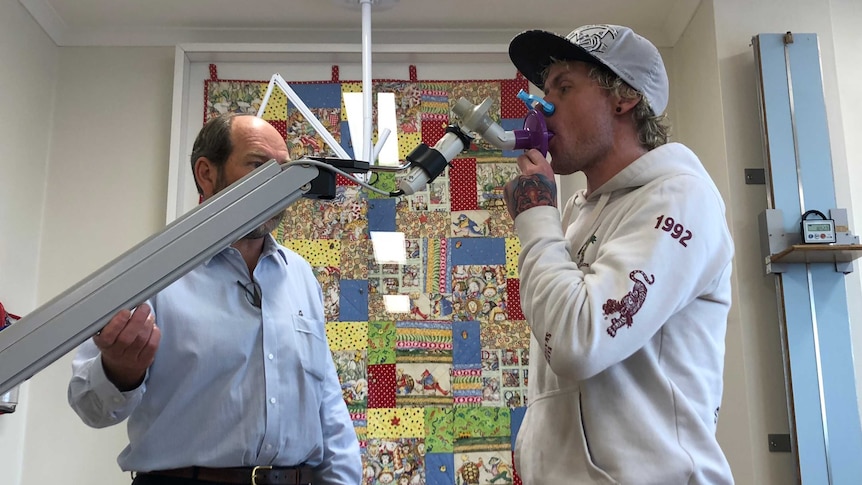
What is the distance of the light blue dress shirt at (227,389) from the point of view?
1469 mm

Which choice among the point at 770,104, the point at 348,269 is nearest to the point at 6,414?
the point at 348,269

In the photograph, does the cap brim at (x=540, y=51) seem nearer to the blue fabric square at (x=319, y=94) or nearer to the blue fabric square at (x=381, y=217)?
the blue fabric square at (x=381, y=217)

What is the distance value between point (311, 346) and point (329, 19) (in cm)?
181

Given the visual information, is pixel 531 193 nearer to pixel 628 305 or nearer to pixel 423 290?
pixel 628 305

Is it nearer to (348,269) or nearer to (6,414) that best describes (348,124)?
(348,269)

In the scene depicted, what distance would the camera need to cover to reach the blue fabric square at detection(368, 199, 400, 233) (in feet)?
9.95

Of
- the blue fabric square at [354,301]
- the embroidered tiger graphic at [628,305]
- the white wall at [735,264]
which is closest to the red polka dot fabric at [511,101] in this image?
the white wall at [735,264]

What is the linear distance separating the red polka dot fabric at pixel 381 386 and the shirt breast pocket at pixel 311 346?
1.13 metres

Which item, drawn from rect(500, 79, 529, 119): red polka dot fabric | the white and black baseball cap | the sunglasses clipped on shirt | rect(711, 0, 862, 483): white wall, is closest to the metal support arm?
the white and black baseball cap

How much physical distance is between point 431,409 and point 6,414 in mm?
1445

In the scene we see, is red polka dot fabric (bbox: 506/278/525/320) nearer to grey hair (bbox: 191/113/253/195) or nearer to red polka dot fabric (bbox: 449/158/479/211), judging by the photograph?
red polka dot fabric (bbox: 449/158/479/211)

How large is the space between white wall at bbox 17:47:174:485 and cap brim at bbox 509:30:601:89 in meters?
1.91

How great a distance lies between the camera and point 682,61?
317 cm

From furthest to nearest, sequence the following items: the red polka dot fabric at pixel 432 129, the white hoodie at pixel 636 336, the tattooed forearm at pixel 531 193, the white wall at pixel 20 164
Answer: the red polka dot fabric at pixel 432 129 < the white wall at pixel 20 164 < the tattooed forearm at pixel 531 193 < the white hoodie at pixel 636 336
